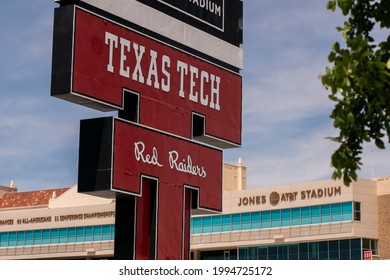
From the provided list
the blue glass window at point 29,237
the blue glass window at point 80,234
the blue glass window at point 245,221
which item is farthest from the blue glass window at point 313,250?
the blue glass window at point 29,237

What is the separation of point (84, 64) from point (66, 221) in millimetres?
57492

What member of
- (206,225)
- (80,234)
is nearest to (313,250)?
(206,225)

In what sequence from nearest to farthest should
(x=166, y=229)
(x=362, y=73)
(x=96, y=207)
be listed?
1. (x=362, y=73)
2. (x=166, y=229)
3. (x=96, y=207)

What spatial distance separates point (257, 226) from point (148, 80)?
146 ft

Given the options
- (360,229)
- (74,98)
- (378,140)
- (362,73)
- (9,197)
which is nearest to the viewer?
(362,73)

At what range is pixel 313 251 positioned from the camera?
7194 centimetres

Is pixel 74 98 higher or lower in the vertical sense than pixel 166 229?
higher

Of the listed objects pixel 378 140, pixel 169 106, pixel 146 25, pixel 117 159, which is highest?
pixel 146 25

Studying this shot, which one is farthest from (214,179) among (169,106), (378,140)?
(378,140)

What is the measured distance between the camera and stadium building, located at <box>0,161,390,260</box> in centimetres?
7000

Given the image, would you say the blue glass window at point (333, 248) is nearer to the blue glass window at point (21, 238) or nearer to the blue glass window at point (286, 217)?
the blue glass window at point (286, 217)

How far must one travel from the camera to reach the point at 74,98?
2838cm

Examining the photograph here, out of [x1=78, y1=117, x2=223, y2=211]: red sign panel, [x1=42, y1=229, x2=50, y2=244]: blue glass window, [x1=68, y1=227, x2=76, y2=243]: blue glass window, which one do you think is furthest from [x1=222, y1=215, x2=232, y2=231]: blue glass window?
[x1=78, y1=117, x2=223, y2=211]: red sign panel

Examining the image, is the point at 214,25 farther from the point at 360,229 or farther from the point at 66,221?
the point at 66,221
